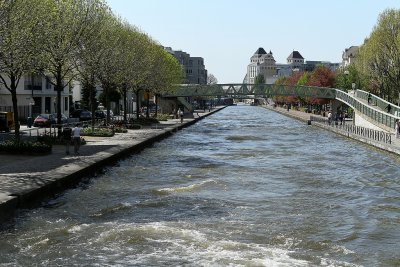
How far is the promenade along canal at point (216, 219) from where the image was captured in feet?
49.4

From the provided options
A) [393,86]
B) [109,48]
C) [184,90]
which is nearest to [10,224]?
[109,48]

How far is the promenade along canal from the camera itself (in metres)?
15.1

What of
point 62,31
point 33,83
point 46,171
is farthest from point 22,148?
Result: point 33,83

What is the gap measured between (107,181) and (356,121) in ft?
171

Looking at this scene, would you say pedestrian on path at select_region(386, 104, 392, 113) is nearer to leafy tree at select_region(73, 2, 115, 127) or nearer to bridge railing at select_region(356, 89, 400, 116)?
bridge railing at select_region(356, 89, 400, 116)

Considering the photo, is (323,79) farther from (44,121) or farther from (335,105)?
(44,121)

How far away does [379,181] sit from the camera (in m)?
28.8

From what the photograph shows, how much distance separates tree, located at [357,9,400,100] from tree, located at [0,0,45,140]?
1837 inches

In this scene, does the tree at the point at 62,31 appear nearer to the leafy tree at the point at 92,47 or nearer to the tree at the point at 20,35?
the leafy tree at the point at 92,47

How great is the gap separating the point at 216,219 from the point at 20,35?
15.6 metres

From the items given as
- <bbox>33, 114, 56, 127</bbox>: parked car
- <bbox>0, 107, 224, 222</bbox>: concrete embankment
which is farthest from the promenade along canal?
<bbox>33, 114, 56, 127</bbox>: parked car

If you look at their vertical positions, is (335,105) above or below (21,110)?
above

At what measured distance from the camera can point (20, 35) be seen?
1146 inches

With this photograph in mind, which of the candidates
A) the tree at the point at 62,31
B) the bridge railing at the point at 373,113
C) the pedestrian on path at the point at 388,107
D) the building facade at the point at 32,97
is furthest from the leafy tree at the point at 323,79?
the tree at the point at 62,31
